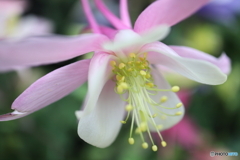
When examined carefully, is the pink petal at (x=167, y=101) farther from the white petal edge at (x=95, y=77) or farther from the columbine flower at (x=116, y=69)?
the white petal edge at (x=95, y=77)

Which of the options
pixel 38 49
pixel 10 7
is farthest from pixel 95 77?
pixel 10 7

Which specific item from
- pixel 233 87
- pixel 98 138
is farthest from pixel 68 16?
pixel 98 138

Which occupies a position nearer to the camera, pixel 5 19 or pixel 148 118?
pixel 148 118

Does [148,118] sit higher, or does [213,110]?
[213,110]

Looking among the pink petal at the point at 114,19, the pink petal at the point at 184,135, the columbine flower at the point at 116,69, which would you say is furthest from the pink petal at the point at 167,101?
the pink petal at the point at 184,135

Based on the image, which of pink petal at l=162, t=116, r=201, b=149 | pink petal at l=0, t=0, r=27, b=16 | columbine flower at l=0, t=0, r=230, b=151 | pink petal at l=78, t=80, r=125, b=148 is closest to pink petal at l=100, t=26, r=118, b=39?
columbine flower at l=0, t=0, r=230, b=151

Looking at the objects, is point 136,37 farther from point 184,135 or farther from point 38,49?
point 184,135

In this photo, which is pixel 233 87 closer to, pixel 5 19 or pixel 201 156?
pixel 201 156
